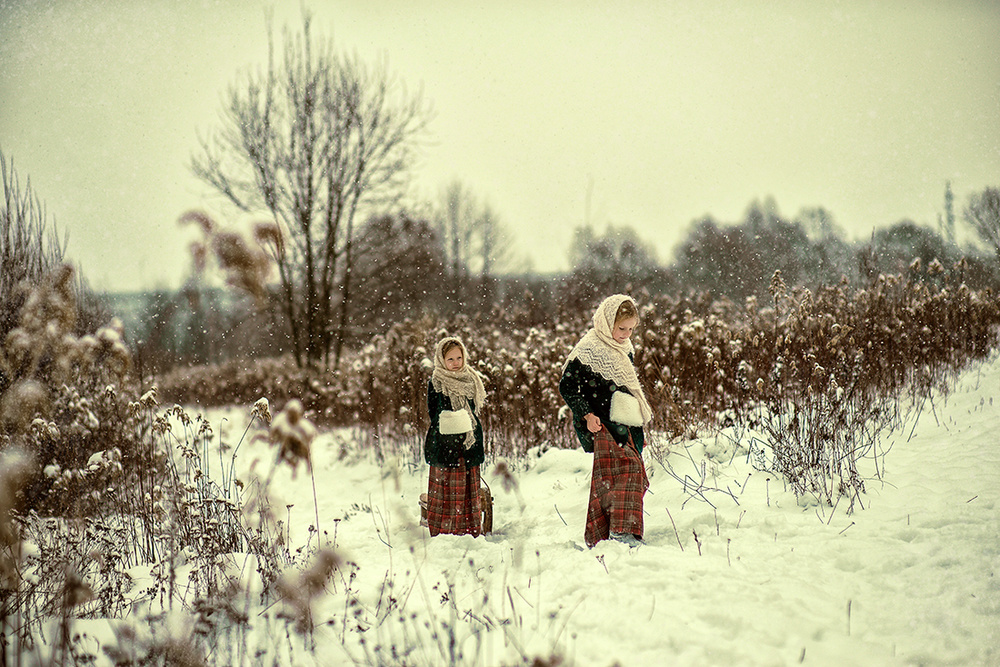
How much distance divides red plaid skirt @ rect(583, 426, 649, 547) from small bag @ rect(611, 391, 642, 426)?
138 mm

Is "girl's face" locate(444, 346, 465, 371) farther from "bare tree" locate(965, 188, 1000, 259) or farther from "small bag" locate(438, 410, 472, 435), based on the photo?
"bare tree" locate(965, 188, 1000, 259)

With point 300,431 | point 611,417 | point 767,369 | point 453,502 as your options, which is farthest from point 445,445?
point 767,369

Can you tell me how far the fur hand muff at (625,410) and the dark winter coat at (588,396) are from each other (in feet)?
0.21

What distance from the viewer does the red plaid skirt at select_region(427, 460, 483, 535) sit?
471cm

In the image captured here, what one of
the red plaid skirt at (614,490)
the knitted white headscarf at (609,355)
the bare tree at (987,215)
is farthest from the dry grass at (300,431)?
the bare tree at (987,215)

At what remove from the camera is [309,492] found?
7.33 m

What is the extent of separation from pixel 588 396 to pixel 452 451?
3.80 ft

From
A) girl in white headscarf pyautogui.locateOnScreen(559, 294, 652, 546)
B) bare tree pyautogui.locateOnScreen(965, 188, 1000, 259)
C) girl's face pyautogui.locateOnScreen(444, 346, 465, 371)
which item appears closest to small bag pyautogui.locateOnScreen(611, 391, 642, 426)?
girl in white headscarf pyautogui.locateOnScreen(559, 294, 652, 546)

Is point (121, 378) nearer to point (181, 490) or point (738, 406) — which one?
point (181, 490)

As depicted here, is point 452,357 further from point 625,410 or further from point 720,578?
point 720,578

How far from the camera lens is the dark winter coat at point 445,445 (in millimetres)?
4668

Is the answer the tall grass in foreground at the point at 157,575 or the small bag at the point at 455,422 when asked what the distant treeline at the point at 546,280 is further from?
the small bag at the point at 455,422

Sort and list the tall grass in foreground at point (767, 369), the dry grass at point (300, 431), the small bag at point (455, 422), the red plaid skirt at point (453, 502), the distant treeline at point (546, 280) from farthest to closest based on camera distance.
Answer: the distant treeline at point (546, 280), the tall grass in foreground at point (767, 369), the red plaid skirt at point (453, 502), the small bag at point (455, 422), the dry grass at point (300, 431)

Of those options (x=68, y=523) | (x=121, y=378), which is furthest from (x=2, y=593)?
(x=121, y=378)
